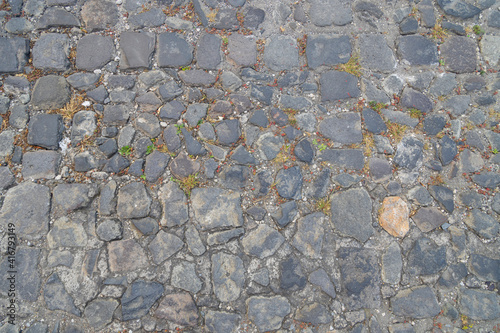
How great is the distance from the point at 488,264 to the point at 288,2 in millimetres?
3666

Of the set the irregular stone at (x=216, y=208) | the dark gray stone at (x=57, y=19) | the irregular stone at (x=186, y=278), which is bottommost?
the irregular stone at (x=186, y=278)

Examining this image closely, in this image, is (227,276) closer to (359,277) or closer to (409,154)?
(359,277)

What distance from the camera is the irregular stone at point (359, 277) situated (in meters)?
3.37

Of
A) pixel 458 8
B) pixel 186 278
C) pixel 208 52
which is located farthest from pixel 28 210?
pixel 458 8

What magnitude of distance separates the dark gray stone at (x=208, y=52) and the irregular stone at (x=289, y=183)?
1486mm

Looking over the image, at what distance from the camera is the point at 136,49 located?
3.94 meters

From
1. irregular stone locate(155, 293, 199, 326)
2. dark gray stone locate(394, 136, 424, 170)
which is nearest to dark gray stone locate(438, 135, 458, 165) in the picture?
dark gray stone locate(394, 136, 424, 170)

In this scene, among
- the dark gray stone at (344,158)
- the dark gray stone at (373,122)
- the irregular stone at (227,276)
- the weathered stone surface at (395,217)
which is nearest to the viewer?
the irregular stone at (227,276)

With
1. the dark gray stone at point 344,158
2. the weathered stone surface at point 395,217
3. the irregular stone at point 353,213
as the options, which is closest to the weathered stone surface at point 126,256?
the irregular stone at point 353,213

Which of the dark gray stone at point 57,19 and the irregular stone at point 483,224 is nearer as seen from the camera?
the irregular stone at point 483,224

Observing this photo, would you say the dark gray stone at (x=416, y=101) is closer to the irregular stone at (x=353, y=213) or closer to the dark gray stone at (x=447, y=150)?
the dark gray stone at (x=447, y=150)

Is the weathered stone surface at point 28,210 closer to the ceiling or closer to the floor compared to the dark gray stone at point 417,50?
closer to the floor

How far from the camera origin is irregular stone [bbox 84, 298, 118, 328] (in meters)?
3.19

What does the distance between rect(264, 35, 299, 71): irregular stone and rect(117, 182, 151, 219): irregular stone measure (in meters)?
2.01
